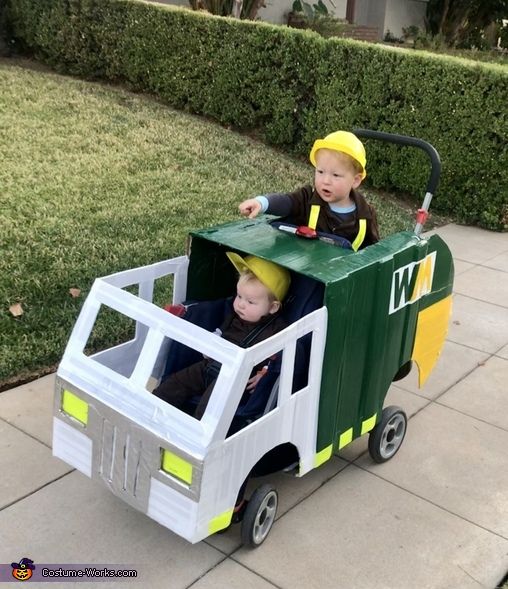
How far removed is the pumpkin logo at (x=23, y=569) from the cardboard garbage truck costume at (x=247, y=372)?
402mm

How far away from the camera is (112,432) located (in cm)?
265

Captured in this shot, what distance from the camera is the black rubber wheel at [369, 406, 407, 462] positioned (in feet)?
11.6

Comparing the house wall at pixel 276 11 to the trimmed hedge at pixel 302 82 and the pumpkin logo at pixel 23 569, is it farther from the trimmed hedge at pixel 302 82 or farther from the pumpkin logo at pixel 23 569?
the pumpkin logo at pixel 23 569

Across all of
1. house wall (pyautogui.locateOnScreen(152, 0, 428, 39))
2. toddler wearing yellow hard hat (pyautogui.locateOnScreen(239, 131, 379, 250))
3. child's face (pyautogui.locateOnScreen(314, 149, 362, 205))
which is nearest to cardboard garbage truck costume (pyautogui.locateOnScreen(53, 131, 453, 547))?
toddler wearing yellow hard hat (pyautogui.locateOnScreen(239, 131, 379, 250))

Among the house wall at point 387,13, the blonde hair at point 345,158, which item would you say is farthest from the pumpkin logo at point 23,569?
the house wall at point 387,13

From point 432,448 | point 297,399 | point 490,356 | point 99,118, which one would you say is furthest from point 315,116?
point 297,399

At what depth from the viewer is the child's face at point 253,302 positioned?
3.10 metres

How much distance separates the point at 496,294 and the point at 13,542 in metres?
4.64

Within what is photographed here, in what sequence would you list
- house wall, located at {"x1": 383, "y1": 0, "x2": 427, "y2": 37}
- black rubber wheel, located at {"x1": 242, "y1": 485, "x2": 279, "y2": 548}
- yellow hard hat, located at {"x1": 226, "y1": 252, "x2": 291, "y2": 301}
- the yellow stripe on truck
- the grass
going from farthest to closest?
house wall, located at {"x1": 383, "y1": 0, "x2": 427, "y2": 37}, the grass, the yellow stripe on truck, yellow hard hat, located at {"x1": 226, "y1": 252, "x2": 291, "y2": 301}, black rubber wheel, located at {"x1": 242, "y1": 485, "x2": 279, "y2": 548}

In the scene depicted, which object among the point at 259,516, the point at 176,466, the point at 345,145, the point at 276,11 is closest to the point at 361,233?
the point at 345,145

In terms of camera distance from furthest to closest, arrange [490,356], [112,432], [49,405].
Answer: [490,356], [49,405], [112,432]

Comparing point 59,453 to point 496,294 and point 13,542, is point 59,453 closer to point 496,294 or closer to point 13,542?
point 13,542

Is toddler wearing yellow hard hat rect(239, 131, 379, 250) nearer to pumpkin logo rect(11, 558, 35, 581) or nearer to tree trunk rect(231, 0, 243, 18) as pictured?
pumpkin logo rect(11, 558, 35, 581)

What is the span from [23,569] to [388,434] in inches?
72.9
